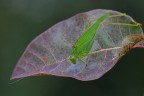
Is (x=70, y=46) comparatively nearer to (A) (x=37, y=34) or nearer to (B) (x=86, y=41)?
(B) (x=86, y=41)

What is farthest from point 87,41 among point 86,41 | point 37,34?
point 37,34

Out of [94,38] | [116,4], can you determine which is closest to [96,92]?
[116,4]

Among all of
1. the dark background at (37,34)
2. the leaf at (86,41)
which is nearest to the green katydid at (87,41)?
the leaf at (86,41)

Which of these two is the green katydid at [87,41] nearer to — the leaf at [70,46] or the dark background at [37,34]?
the leaf at [70,46]

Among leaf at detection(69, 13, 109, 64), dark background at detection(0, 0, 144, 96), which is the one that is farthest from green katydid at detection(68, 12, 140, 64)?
dark background at detection(0, 0, 144, 96)

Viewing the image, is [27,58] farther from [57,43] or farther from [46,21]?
[46,21]
